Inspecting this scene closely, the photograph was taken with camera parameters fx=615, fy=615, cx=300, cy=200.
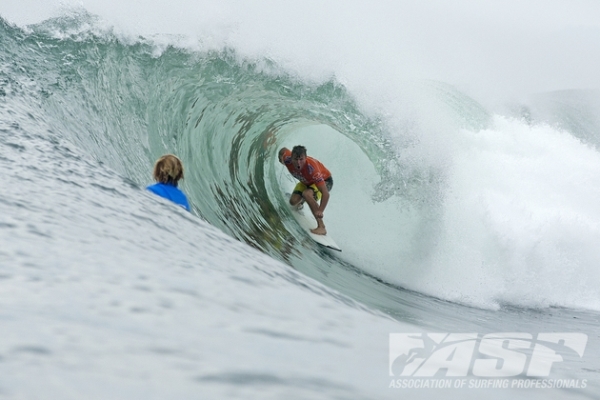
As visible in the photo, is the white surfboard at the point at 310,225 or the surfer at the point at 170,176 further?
the white surfboard at the point at 310,225

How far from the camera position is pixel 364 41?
1037 cm

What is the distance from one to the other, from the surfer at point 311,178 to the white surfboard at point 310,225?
0.07 m

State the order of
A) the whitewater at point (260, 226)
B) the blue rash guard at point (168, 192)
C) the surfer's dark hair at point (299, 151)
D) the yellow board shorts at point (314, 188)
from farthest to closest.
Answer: the yellow board shorts at point (314, 188) → the surfer's dark hair at point (299, 151) → the blue rash guard at point (168, 192) → the whitewater at point (260, 226)

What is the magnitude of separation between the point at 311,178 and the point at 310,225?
28.6 inches

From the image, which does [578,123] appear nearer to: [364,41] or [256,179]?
[364,41]

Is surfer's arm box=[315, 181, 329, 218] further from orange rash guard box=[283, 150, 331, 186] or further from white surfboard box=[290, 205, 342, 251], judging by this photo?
white surfboard box=[290, 205, 342, 251]

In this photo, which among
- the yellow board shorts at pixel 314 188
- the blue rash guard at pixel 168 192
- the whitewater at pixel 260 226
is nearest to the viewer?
the whitewater at pixel 260 226

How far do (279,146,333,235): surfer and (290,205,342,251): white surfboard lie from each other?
2.8 inches

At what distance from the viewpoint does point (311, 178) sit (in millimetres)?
7859

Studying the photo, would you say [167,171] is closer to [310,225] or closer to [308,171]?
[308,171]

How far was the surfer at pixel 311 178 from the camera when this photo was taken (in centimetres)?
770

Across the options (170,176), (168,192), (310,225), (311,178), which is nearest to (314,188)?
(311,178)

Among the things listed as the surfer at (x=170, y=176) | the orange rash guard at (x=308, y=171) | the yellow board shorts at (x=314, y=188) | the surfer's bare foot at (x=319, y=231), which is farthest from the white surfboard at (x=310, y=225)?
the surfer at (x=170, y=176)

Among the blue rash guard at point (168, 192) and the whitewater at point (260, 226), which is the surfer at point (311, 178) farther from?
the blue rash guard at point (168, 192)
